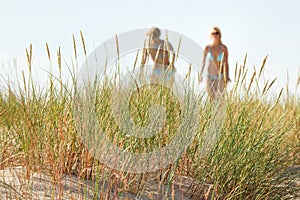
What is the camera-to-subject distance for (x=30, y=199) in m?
2.23

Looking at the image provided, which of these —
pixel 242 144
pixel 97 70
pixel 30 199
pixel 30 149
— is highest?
pixel 97 70

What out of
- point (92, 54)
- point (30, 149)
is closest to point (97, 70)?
point (92, 54)

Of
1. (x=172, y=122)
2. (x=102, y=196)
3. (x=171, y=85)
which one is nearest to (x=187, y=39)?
(x=171, y=85)

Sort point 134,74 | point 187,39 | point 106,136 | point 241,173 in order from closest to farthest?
1. point 106,136
2. point 241,173
3. point 134,74
4. point 187,39

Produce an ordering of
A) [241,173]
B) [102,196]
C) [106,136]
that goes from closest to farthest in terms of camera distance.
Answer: [102,196], [106,136], [241,173]

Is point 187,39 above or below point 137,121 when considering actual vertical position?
above

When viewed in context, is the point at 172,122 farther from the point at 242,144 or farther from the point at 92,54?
the point at 92,54

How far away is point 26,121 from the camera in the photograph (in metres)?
2.64

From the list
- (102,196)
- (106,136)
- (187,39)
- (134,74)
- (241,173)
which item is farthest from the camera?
(187,39)

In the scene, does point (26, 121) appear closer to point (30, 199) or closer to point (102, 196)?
point (30, 199)

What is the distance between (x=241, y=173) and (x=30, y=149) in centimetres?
121

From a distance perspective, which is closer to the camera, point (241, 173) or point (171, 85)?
point (241, 173)

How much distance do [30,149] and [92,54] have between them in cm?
66

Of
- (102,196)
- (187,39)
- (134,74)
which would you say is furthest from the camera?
(187,39)
